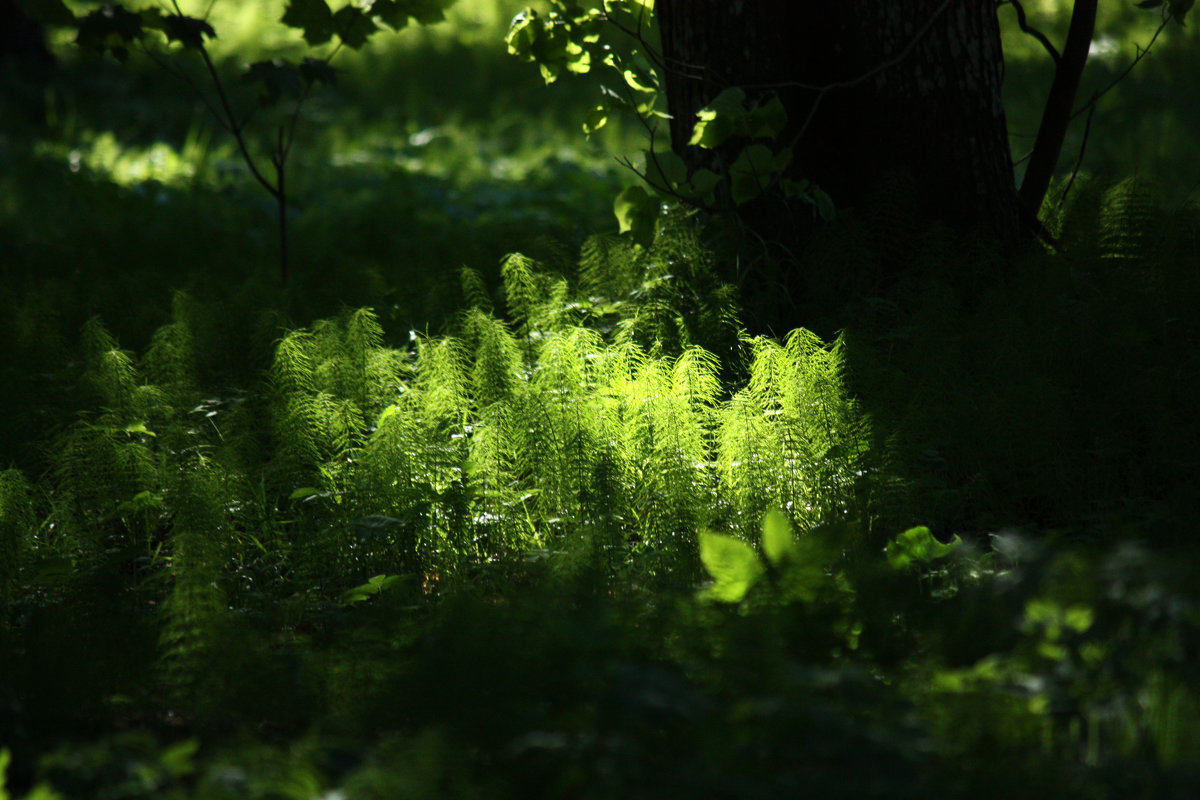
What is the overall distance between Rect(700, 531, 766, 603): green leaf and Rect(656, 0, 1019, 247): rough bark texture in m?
2.36

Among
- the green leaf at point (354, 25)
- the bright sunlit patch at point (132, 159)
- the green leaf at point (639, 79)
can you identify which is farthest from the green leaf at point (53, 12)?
the bright sunlit patch at point (132, 159)

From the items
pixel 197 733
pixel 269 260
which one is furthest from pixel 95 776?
pixel 269 260

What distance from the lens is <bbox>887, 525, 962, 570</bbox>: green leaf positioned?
2.15 meters

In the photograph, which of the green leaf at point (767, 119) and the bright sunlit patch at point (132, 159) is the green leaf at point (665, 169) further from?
the bright sunlit patch at point (132, 159)

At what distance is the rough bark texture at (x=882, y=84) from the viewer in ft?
12.5

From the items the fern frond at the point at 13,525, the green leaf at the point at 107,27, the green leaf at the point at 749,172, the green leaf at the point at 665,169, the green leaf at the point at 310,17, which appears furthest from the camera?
the green leaf at the point at 310,17

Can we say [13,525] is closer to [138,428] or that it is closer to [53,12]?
[138,428]

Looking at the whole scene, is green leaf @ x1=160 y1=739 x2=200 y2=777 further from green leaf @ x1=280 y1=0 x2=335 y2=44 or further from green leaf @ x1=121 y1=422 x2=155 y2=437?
green leaf @ x1=280 y1=0 x2=335 y2=44

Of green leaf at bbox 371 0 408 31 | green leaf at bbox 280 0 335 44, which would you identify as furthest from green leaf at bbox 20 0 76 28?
green leaf at bbox 371 0 408 31

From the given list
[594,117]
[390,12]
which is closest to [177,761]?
[594,117]

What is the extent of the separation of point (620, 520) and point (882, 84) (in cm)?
220

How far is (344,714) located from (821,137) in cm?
302

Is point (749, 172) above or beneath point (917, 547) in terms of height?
above

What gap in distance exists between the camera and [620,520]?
2.56m
